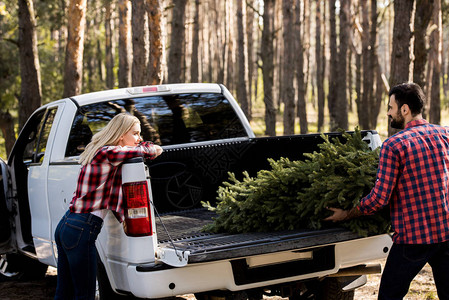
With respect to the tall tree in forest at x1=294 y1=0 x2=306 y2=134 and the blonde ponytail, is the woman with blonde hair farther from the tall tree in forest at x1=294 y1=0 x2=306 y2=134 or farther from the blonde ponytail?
the tall tree in forest at x1=294 y1=0 x2=306 y2=134

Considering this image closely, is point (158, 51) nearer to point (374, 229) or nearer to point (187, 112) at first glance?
point (187, 112)

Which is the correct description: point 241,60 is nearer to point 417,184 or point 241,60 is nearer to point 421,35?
point 421,35

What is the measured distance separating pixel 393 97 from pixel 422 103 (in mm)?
179

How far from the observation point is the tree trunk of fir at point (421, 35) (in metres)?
11.1

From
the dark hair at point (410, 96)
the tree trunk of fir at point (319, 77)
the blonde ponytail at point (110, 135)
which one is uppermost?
the dark hair at point (410, 96)

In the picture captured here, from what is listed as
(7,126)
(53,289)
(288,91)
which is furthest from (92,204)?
(288,91)

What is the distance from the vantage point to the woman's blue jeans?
4359 millimetres

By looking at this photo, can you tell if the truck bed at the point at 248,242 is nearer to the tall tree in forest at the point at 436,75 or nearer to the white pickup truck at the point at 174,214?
the white pickup truck at the point at 174,214

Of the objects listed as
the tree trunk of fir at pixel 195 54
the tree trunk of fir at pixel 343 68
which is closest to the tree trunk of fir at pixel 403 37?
the tree trunk of fir at pixel 343 68

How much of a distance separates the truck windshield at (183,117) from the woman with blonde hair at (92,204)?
1.70m

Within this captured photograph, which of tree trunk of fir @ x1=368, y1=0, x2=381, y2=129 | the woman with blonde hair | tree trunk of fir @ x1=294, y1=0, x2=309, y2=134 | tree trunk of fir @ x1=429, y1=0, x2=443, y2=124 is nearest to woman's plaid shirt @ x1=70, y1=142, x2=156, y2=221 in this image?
the woman with blonde hair

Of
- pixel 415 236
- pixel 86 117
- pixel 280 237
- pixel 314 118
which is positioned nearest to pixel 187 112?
pixel 86 117

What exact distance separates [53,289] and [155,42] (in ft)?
22.4

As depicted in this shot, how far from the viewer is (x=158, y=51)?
499 inches
